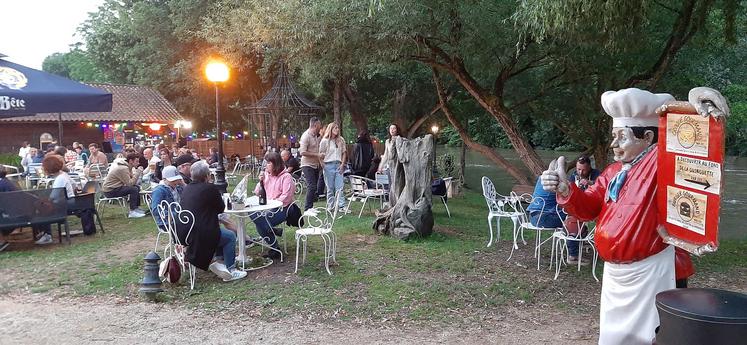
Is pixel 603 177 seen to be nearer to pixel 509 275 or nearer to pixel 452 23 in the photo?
pixel 509 275

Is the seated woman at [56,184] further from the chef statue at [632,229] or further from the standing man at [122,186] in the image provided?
the chef statue at [632,229]

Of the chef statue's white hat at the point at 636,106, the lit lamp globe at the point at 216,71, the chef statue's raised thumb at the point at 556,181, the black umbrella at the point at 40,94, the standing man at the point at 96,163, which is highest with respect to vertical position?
the lit lamp globe at the point at 216,71

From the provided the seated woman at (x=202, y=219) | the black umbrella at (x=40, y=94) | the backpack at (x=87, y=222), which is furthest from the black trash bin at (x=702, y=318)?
the backpack at (x=87, y=222)

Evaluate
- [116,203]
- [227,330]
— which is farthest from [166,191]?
[116,203]

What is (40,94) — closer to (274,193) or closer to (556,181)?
(274,193)

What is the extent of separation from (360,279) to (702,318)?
4.09 metres

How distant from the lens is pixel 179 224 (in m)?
5.49

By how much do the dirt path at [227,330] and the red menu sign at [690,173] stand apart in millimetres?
2265

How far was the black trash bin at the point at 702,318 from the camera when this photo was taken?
1874 mm

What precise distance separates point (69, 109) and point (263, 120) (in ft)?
34.1

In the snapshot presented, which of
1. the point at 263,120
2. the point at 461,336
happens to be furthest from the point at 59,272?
the point at 263,120

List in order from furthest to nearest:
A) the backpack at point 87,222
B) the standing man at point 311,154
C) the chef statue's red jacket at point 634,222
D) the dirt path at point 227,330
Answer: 1. the standing man at point 311,154
2. the backpack at point 87,222
3. the dirt path at point 227,330
4. the chef statue's red jacket at point 634,222

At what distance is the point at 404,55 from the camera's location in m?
9.62

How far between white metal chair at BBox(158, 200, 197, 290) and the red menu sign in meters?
4.32
